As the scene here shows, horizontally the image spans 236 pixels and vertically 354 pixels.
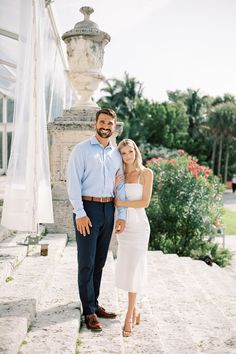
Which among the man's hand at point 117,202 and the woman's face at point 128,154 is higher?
the woman's face at point 128,154

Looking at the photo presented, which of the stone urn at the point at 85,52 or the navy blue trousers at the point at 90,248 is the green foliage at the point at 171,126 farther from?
the navy blue trousers at the point at 90,248

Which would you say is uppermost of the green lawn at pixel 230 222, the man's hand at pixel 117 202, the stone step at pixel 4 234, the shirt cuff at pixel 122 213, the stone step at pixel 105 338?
the man's hand at pixel 117 202

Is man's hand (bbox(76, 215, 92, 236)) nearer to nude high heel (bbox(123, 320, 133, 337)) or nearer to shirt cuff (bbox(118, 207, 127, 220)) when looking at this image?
shirt cuff (bbox(118, 207, 127, 220))

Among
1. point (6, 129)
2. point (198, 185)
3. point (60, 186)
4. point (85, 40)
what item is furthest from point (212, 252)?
point (6, 129)

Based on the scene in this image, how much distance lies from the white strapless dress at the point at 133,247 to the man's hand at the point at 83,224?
1.51 ft

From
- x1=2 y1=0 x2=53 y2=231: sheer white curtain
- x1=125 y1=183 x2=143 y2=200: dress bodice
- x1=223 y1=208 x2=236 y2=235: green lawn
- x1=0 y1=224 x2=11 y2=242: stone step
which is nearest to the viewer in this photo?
x1=125 y1=183 x2=143 y2=200: dress bodice

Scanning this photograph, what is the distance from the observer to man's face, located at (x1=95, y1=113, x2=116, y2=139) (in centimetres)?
326

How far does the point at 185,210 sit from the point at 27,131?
4928 millimetres

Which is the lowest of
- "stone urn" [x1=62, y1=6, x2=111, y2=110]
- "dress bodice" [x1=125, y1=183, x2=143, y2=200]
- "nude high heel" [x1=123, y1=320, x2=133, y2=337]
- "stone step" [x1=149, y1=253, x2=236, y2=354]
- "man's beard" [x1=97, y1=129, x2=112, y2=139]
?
"stone step" [x1=149, y1=253, x2=236, y2=354]

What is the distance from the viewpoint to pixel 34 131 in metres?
4.18

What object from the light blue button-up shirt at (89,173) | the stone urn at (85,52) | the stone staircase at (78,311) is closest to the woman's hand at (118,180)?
the light blue button-up shirt at (89,173)

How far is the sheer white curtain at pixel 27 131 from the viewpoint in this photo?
406cm

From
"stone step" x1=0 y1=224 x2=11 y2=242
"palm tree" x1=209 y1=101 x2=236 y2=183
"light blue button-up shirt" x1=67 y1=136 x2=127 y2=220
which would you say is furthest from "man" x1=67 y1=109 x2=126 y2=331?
"palm tree" x1=209 y1=101 x2=236 y2=183

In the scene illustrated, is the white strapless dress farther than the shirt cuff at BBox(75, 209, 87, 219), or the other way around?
the white strapless dress
